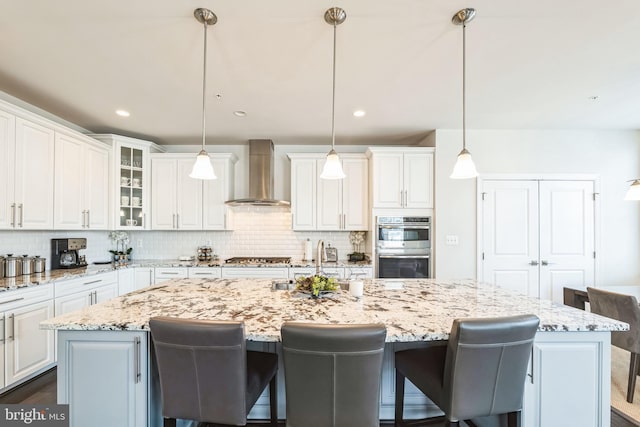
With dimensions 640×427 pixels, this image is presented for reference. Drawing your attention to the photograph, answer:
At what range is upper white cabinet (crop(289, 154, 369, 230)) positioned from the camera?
4.16 m

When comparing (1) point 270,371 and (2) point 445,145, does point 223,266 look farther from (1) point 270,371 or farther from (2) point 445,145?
(2) point 445,145

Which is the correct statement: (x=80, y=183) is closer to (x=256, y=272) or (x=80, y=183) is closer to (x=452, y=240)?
(x=256, y=272)

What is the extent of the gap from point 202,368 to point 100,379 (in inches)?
25.9

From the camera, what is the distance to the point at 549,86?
8.74ft

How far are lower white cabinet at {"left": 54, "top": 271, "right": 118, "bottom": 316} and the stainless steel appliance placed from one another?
10.8ft

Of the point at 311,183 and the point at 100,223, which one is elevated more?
the point at 311,183

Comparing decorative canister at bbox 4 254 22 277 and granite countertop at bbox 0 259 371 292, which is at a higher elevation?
decorative canister at bbox 4 254 22 277

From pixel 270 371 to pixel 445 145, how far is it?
11.5 ft

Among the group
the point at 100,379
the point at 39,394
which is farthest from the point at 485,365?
the point at 39,394

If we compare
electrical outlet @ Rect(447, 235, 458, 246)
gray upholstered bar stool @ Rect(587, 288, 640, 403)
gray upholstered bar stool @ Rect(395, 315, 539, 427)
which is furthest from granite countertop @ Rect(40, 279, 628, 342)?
electrical outlet @ Rect(447, 235, 458, 246)

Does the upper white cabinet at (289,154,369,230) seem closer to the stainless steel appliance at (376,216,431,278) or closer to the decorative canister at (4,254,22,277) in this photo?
the stainless steel appliance at (376,216,431,278)

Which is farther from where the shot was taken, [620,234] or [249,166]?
[249,166]

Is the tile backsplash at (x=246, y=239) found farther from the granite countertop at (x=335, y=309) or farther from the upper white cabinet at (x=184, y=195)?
the granite countertop at (x=335, y=309)

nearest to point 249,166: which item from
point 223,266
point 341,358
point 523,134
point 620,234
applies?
point 223,266
